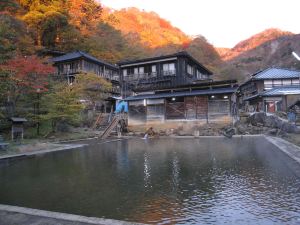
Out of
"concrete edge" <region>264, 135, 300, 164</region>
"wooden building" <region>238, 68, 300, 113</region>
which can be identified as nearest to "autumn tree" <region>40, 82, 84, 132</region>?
"concrete edge" <region>264, 135, 300, 164</region>

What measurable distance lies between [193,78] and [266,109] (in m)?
12.8

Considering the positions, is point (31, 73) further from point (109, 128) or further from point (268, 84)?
point (268, 84)

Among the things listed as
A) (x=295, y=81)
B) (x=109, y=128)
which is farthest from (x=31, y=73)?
(x=295, y=81)

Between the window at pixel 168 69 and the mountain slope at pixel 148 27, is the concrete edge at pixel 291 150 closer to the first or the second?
the window at pixel 168 69

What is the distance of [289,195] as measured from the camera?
7688 mm

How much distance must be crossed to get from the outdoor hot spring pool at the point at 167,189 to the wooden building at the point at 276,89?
31.0 metres

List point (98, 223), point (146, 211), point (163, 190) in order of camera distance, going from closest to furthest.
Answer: point (98, 223)
point (146, 211)
point (163, 190)

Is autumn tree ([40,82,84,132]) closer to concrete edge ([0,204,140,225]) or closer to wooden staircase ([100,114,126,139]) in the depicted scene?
wooden staircase ([100,114,126,139])

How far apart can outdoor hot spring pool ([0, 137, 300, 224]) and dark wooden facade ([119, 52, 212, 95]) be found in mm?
25407

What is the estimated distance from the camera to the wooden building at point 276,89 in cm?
4172

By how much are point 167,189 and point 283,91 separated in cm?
3886

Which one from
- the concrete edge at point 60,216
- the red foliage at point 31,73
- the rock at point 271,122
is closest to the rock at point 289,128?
the rock at point 271,122

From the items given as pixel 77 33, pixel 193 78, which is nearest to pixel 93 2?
pixel 77 33

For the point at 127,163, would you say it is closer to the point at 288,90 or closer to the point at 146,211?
the point at 146,211
